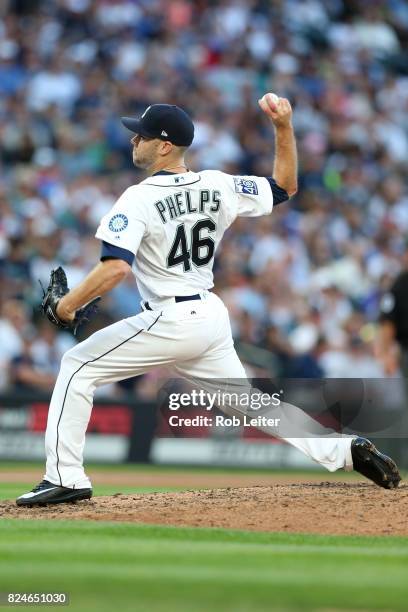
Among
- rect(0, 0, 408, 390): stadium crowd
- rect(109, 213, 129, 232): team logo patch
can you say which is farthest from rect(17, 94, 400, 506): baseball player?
rect(0, 0, 408, 390): stadium crowd

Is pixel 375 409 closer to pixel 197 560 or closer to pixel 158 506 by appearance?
pixel 158 506

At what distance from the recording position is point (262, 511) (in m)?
7.06

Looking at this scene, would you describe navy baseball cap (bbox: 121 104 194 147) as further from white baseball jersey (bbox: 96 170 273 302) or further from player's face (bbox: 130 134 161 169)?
white baseball jersey (bbox: 96 170 273 302)

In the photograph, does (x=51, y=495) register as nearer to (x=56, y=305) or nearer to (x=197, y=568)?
(x=56, y=305)

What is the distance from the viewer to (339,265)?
16578 mm

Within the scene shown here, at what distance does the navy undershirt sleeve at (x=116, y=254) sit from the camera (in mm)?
6586

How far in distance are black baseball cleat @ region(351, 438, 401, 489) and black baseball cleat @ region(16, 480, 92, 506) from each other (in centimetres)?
155

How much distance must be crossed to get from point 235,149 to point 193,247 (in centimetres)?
1077

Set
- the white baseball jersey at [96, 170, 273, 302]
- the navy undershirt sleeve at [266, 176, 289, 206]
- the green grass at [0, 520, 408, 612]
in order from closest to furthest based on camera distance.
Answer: the green grass at [0, 520, 408, 612] → the white baseball jersey at [96, 170, 273, 302] → the navy undershirt sleeve at [266, 176, 289, 206]

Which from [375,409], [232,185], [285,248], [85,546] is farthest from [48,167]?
[85,546]

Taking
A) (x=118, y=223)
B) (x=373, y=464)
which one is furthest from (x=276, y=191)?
(x=373, y=464)

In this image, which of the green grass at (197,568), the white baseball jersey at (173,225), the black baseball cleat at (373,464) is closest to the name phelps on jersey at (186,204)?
the white baseball jersey at (173,225)

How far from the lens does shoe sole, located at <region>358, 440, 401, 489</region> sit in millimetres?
7221

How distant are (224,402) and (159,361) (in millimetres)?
469
